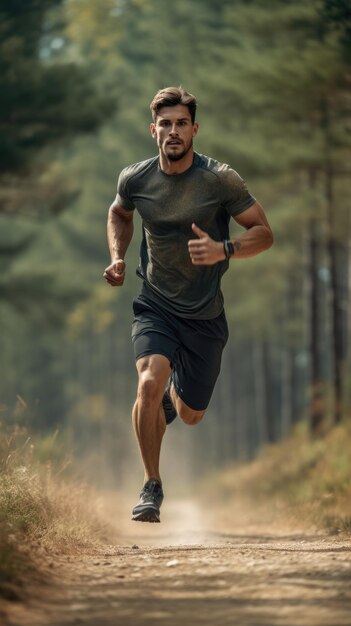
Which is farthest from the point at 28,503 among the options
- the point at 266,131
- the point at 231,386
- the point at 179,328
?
the point at 231,386

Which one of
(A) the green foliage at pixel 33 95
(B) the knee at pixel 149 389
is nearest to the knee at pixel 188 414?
(B) the knee at pixel 149 389

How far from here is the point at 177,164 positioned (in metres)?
7.78

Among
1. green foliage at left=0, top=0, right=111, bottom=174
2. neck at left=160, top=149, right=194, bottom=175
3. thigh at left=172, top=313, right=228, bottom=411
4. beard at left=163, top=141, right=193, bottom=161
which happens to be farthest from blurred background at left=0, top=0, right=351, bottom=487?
beard at left=163, top=141, right=193, bottom=161

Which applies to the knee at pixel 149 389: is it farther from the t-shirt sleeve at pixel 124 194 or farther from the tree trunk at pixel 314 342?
the tree trunk at pixel 314 342

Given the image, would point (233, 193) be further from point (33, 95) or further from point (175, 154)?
point (33, 95)

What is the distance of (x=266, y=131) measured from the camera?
21812mm

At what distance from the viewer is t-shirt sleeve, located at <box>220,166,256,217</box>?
25.3ft

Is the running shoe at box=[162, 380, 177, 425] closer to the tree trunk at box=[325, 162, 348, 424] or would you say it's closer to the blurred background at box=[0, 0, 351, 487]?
the blurred background at box=[0, 0, 351, 487]

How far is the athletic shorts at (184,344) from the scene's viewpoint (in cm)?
798

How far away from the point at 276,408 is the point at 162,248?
194 feet

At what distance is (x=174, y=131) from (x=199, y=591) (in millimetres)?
3407

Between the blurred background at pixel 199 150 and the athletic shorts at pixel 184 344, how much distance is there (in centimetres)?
139

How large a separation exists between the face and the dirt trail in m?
2.59

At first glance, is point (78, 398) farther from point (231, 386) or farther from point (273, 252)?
point (273, 252)
